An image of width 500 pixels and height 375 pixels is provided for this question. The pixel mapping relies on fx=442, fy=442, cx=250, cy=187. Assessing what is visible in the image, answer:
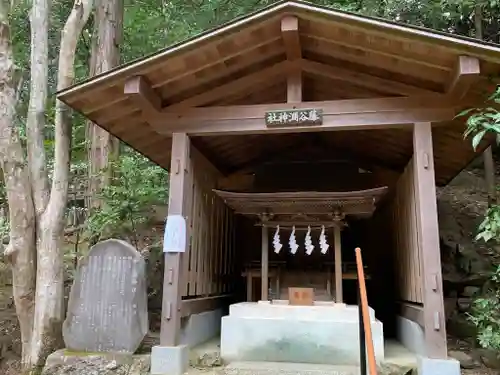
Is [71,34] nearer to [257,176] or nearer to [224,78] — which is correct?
[224,78]

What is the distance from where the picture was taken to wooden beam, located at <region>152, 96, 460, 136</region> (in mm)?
5258

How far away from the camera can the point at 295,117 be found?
5.48m

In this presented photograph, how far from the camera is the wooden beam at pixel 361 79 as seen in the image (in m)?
5.54

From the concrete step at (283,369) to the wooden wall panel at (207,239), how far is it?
1185 mm

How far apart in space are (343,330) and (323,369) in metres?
0.61

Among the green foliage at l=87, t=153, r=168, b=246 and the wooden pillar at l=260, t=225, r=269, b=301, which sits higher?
the green foliage at l=87, t=153, r=168, b=246

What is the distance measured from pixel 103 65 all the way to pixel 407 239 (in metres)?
6.42

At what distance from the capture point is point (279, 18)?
16.5 ft

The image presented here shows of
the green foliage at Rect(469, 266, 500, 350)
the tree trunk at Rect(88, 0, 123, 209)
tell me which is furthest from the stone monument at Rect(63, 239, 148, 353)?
the green foliage at Rect(469, 266, 500, 350)

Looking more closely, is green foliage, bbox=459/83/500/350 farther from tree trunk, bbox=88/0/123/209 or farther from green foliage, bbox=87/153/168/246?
tree trunk, bbox=88/0/123/209

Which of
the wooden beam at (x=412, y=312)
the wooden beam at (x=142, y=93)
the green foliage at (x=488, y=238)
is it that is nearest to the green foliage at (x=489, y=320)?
the green foliage at (x=488, y=238)

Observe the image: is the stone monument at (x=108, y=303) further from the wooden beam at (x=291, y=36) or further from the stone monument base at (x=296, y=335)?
the wooden beam at (x=291, y=36)

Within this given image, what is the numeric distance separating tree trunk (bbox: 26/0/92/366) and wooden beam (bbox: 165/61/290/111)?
2.10 metres

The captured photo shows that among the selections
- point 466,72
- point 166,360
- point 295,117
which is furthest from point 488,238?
point 166,360
